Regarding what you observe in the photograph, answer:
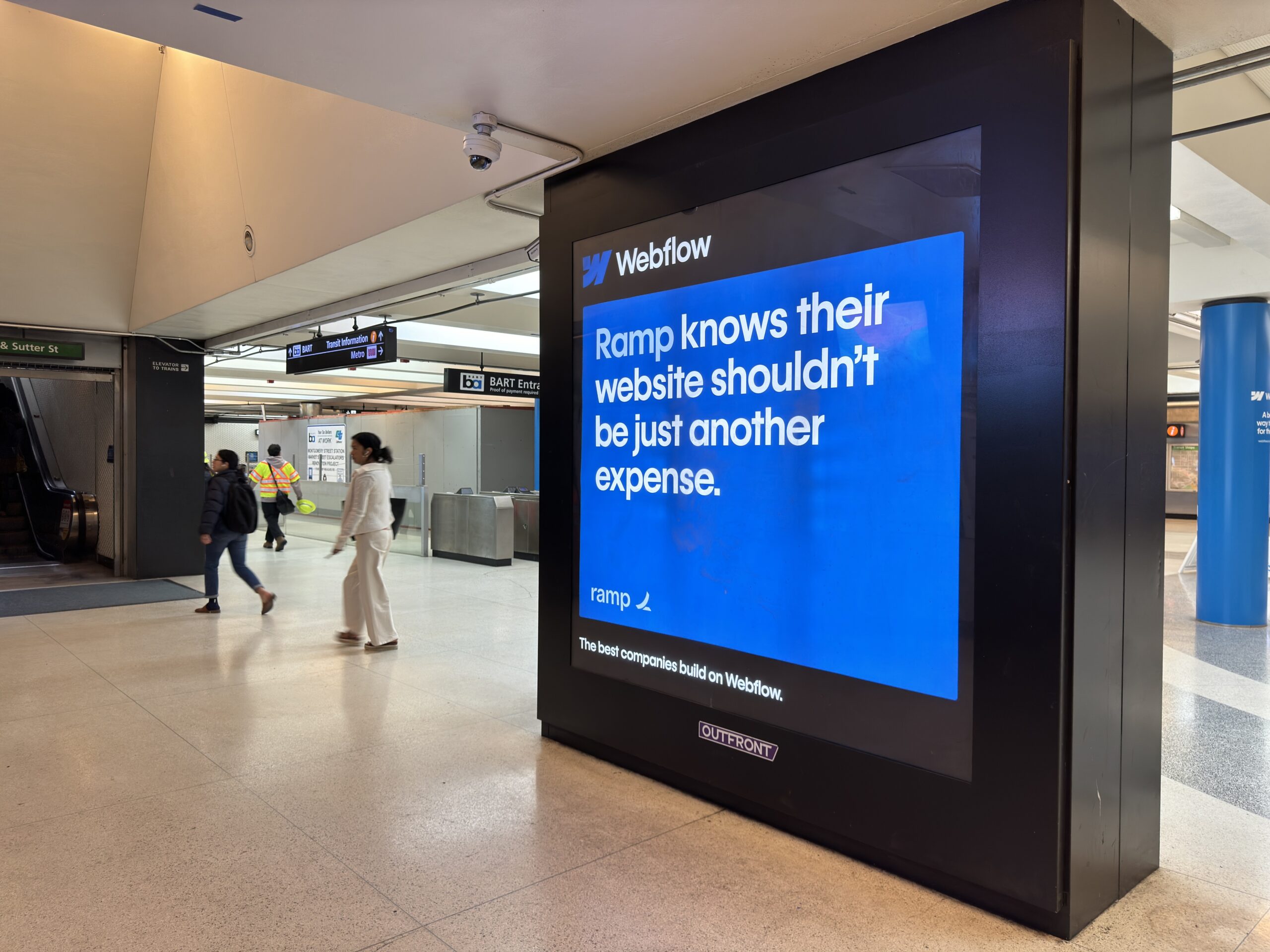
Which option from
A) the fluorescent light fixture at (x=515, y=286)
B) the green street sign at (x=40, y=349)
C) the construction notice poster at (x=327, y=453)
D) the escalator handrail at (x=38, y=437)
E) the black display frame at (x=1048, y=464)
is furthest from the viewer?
the construction notice poster at (x=327, y=453)

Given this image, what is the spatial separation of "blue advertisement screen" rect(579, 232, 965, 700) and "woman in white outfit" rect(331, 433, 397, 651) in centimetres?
310

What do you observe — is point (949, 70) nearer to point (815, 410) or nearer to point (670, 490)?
point (815, 410)

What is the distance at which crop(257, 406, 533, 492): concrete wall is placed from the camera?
17.8 meters

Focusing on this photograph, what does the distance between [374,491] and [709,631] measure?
4040 mm

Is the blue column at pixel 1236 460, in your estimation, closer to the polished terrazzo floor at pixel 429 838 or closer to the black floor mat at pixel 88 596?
the polished terrazzo floor at pixel 429 838

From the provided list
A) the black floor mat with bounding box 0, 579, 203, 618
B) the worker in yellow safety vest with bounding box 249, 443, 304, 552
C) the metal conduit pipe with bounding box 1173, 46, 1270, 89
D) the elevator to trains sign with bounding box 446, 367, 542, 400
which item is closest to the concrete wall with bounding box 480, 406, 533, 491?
the worker in yellow safety vest with bounding box 249, 443, 304, 552

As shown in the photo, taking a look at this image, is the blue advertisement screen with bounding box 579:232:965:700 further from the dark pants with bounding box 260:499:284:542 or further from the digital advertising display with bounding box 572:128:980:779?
the dark pants with bounding box 260:499:284:542

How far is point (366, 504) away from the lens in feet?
22.3

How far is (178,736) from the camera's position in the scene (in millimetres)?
4617

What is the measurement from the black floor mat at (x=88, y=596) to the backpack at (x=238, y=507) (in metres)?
1.73

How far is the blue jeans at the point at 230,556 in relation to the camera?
817 cm

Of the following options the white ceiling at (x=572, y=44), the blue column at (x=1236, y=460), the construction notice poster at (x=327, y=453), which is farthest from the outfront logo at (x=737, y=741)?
the construction notice poster at (x=327, y=453)

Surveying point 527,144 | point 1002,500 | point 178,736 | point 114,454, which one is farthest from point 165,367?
point 1002,500

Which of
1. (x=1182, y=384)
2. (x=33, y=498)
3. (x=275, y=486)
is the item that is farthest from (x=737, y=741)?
(x=1182, y=384)
